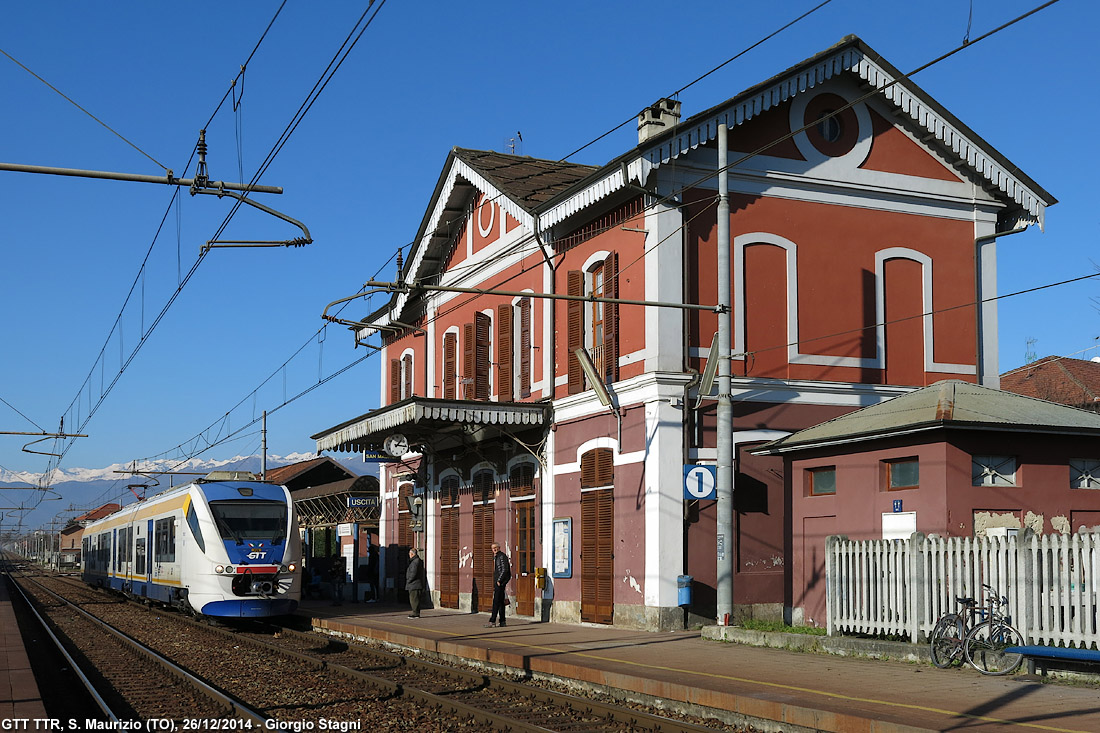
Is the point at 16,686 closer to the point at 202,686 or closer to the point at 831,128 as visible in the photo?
the point at 202,686

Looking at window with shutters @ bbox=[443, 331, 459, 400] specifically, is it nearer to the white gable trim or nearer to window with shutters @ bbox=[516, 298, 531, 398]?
window with shutters @ bbox=[516, 298, 531, 398]

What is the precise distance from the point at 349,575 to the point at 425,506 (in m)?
7.28

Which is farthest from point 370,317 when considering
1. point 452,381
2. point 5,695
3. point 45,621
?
point 5,695

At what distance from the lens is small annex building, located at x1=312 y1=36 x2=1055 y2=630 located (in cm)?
2053

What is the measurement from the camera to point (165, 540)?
91.2ft

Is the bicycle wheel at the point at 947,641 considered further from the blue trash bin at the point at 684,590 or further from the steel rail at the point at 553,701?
the blue trash bin at the point at 684,590

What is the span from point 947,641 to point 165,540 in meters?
19.6

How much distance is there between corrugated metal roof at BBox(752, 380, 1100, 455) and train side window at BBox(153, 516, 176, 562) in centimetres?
1478

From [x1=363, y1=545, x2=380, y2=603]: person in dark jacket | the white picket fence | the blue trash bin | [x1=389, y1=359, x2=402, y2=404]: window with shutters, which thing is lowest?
[x1=363, y1=545, x2=380, y2=603]: person in dark jacket

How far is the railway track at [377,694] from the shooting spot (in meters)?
11.9

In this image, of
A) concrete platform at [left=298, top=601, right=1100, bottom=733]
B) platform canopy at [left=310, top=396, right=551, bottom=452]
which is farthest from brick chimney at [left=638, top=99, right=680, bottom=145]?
concrete platform at [left=298, top=601, right=1100, bottom=733]

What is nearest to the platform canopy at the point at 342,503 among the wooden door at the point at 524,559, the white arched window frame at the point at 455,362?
the white arched window frame at the point at 455,362

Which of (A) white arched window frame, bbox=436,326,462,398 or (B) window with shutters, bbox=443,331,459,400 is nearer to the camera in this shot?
(A) white arched window frame, bbox=436,326,462,398

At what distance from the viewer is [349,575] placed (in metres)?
37.0
